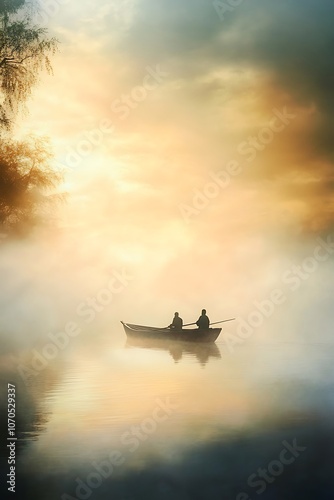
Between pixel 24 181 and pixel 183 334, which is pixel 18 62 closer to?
pixel 24 181

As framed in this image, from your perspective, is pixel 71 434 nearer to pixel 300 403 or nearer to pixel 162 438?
pixel 162 438

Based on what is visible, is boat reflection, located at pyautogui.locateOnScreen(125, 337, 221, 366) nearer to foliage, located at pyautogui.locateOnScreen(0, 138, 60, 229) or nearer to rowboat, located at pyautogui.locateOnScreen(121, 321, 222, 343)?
rowboat, located at pyautogui.locateOnScreen(121, 321, 222, 343)

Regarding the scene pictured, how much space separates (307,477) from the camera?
11109 mm

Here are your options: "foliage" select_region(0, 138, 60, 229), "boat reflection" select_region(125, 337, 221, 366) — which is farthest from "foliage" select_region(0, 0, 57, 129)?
"boat reflection" select_region(125, 337, 221, 366)

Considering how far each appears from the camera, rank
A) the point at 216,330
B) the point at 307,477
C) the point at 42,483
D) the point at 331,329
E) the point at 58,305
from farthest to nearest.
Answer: the point at 331,329
the point at 58,305
the point at 216,330
the point at 307,477
the point at 42,483

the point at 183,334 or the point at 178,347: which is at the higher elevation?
the point at 183,334

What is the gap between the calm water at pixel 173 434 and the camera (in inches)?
409

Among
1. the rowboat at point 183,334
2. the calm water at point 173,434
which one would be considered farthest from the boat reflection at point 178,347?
the calm water at point 173,434

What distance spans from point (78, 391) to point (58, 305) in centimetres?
2279

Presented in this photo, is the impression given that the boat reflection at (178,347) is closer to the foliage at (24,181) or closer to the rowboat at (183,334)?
the rowboat at (183,334)

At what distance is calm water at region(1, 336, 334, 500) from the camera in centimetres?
1039

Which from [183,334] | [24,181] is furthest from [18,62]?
[183,334]

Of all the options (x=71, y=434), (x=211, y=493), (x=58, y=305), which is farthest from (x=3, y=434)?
(x=58, y=305)

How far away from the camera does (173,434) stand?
12797 millimetres
